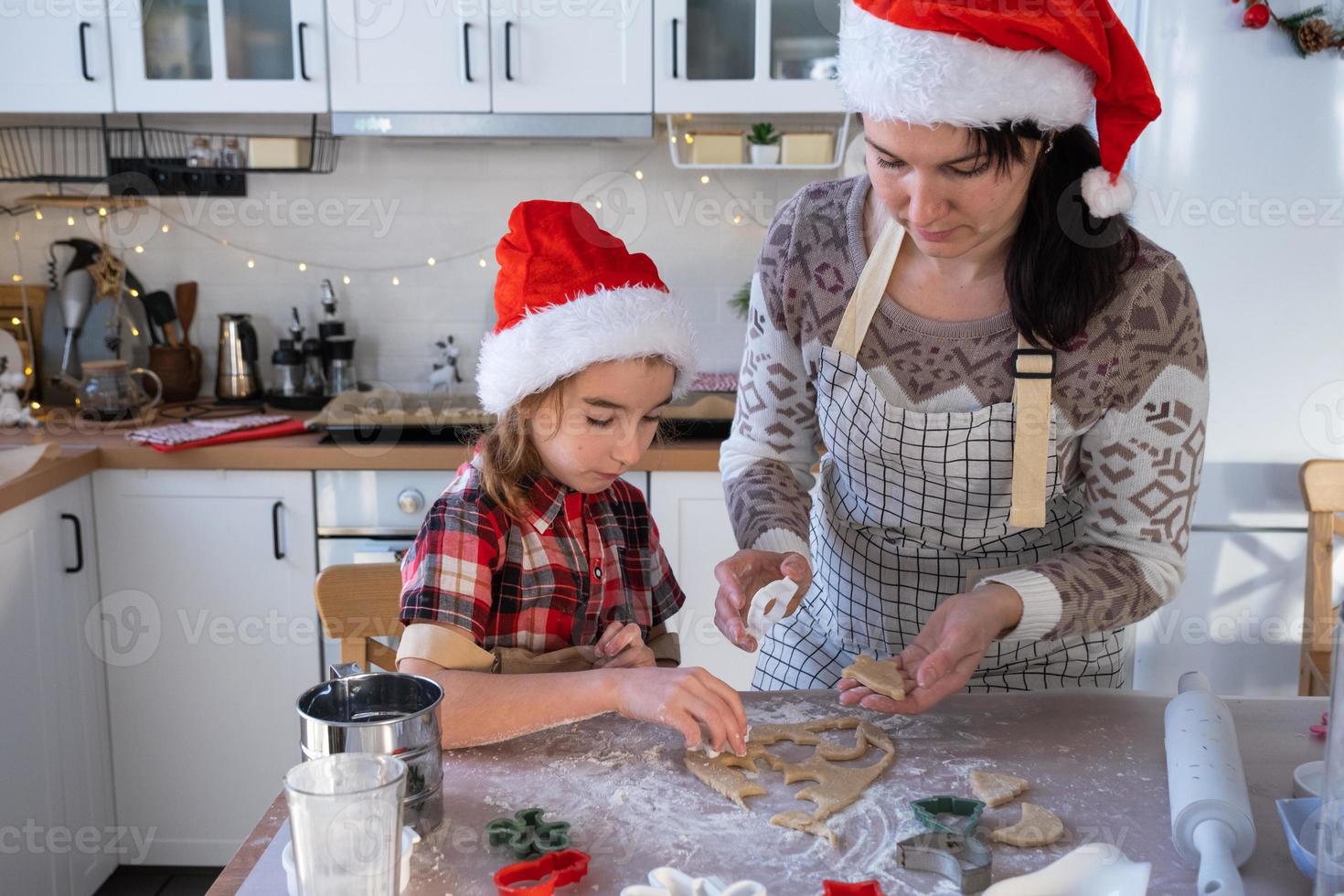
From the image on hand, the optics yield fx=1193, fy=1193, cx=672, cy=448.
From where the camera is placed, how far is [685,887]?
2.83 ft

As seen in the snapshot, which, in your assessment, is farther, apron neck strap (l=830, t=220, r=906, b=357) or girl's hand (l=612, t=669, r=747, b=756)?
apron neck strap (l=830, t=220, r=906, b=357)

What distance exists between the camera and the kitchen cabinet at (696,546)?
2420 mm

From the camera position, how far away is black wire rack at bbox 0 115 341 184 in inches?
110

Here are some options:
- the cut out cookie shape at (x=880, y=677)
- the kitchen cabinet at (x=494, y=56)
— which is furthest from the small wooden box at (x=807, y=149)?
the cut out cookie shape at (x=880, y=677)

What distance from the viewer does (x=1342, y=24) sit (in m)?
2.06

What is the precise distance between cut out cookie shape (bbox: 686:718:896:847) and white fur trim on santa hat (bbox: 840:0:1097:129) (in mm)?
587

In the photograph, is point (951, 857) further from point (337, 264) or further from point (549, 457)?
point (337, 264)

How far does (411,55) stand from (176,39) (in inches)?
20.1

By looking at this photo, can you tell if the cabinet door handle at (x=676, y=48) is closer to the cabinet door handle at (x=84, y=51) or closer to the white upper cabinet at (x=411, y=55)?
the white upper cabinet at (x=411, y=55)

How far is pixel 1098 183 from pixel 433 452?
153cm

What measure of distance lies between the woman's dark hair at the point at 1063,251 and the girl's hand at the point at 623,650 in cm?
52

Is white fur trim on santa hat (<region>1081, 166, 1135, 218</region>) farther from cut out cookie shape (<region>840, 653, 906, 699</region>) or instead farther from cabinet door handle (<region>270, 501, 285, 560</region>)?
cabinet door handle (<region>270, 501, 285, 560</region>)

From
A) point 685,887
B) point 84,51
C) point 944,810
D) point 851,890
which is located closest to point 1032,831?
point 944,810

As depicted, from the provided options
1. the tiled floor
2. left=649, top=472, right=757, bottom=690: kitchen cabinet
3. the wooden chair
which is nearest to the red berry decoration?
the wooden chair
